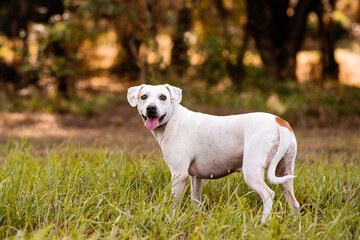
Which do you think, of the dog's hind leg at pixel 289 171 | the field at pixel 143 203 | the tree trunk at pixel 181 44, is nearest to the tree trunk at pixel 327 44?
the tree trunk at pixel 181 44

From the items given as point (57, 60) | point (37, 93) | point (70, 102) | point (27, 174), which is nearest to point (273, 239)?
point (27, 174)

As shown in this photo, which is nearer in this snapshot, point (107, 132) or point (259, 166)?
point (259, 166)

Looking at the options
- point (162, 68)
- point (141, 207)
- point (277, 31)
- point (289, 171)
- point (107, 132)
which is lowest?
point (107, 132)

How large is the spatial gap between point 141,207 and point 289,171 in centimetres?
135

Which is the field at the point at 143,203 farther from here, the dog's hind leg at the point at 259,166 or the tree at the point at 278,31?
the tree at the point at 278,31

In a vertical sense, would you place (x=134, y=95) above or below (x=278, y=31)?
below

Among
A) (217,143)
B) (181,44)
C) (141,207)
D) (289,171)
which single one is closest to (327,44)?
(181,44)

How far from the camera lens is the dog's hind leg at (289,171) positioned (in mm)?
3794

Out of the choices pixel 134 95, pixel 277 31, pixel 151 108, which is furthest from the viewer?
pixel 277 31

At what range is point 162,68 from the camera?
10047mm

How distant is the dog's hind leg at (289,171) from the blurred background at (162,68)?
4510 mm

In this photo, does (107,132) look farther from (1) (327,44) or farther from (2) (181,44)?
(1) (327,44)

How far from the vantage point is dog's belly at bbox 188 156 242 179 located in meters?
3.93

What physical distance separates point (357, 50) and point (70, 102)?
2149 centimetres
